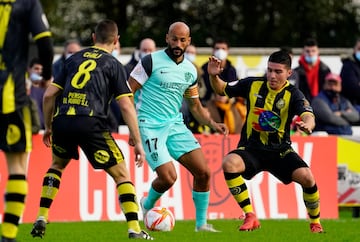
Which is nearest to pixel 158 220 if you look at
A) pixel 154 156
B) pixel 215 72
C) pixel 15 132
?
pixel 154 156

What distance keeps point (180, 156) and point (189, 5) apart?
2224 cm

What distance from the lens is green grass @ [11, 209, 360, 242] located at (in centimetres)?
1262

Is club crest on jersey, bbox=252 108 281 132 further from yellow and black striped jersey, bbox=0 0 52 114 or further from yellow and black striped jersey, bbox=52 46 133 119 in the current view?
yellow and black striped jersey, bbox=0 0 52 114

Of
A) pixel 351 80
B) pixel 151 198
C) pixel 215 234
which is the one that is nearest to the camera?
pixel 215 234

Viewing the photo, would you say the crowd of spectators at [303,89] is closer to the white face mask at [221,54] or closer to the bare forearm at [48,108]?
the white face mask at [221,54]

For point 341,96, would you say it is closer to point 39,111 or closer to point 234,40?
→ point 39,111

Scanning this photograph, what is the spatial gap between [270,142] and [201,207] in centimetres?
110

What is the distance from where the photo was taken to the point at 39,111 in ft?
60.6

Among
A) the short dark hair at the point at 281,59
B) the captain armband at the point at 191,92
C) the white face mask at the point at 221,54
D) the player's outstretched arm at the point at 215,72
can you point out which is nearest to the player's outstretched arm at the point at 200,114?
the captain armband at the point at 191,92

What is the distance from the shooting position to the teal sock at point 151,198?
14242 mm

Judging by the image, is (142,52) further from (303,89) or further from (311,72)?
(311,72)

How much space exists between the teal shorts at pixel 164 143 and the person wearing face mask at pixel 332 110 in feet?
18.8

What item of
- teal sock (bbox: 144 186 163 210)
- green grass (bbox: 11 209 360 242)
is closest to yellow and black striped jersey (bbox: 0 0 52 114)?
green grass (bbox: 11 209 360 242)

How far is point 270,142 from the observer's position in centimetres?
1358
